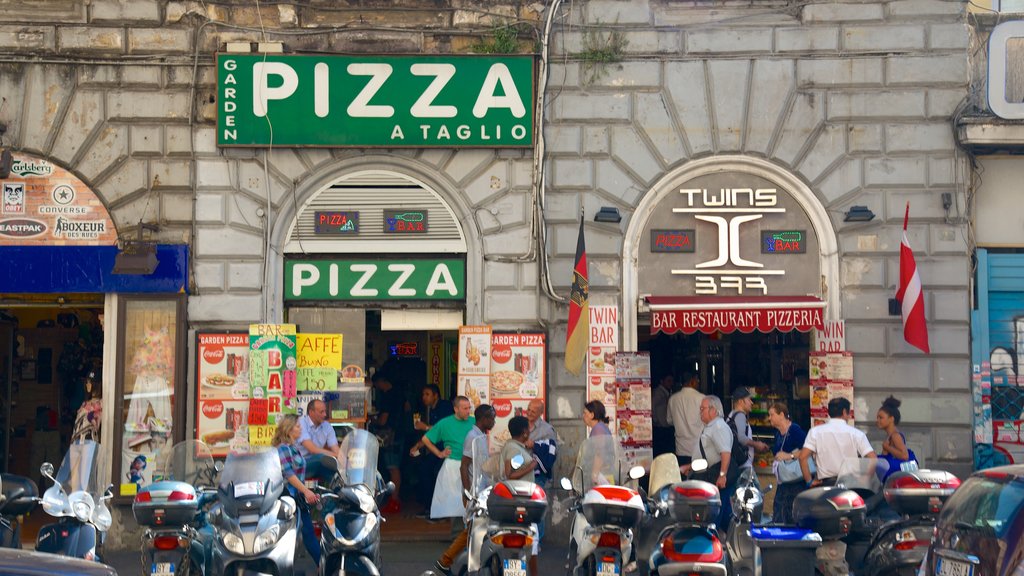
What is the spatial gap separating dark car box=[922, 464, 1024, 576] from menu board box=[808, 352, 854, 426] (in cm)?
619

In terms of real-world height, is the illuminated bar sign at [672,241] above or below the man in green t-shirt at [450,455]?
above

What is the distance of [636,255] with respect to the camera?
45.7 feet

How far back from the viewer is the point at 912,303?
13242mm

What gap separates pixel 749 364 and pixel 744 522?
580 centimetres

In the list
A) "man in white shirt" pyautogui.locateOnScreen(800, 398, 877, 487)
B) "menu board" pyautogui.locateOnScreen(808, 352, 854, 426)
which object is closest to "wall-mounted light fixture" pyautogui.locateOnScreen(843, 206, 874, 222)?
"menu board" pyautogui.locateOnScreen(808, 352, 854, 426)

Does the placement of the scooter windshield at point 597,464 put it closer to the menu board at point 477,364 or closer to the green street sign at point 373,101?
the menu board at point 477,364

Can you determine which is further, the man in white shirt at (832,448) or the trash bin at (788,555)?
the man in white shirt at (832,448)

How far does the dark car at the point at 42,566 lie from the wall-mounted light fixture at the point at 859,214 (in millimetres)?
9805

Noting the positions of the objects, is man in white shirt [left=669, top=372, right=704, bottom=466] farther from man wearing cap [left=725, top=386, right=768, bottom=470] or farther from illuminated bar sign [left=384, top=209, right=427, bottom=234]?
illuminated bar sign [left=384, top=209, right=427, bottom=234]

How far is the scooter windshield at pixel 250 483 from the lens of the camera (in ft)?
29.3

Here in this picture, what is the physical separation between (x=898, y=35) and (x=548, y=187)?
449cm

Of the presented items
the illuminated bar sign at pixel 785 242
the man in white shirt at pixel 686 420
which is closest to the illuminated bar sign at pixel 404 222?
the man in white shirt at pixel 686 420

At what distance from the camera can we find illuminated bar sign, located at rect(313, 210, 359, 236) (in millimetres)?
13961

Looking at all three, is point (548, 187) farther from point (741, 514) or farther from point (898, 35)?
point (741, 514)
